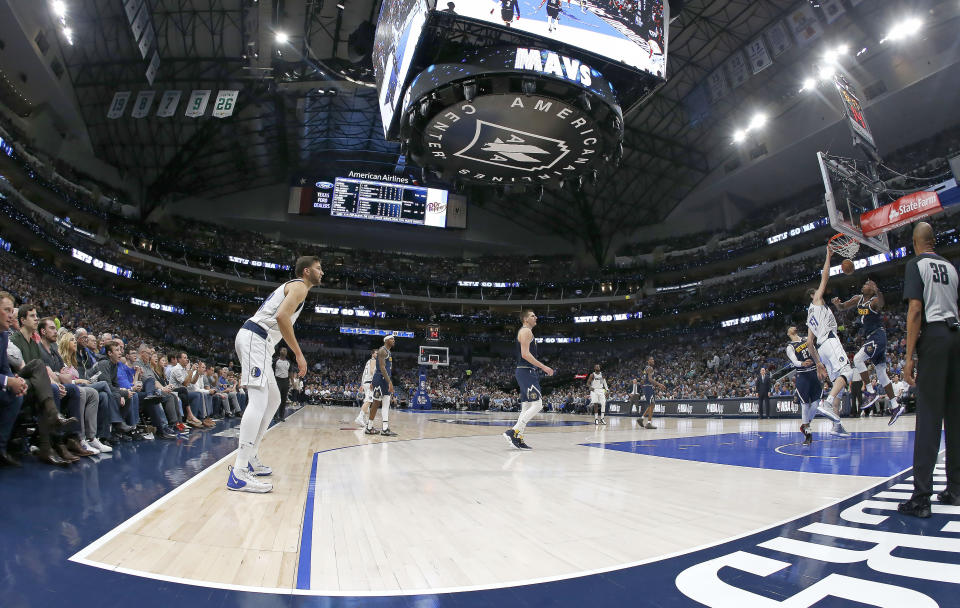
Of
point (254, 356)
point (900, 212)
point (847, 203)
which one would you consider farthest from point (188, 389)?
point (900, 212)

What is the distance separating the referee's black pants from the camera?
2.96 m

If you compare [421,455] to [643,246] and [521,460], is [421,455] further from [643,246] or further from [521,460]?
[643,246]

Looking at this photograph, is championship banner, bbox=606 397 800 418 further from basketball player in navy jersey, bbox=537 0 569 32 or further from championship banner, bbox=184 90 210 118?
championship banner, bbox=184 90 210 118

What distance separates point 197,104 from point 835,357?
81.2ft

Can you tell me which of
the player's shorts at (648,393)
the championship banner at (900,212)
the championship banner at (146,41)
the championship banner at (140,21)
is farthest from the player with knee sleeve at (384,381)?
the championship banner at (140,21)

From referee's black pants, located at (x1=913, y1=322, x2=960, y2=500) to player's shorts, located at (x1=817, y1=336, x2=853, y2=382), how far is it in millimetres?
5020

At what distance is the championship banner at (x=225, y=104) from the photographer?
21.1 meters

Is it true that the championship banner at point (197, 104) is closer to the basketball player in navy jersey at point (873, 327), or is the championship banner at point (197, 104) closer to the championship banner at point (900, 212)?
the basketball player in navy jersey at point (873, 327)

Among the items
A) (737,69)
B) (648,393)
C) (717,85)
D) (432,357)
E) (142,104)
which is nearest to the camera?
(648,393)

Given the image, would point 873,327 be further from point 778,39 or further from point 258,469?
point 778,39

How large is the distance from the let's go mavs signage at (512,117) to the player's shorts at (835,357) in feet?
29.0

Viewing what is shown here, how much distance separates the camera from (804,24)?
2156 cm

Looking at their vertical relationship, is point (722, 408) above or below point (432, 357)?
below

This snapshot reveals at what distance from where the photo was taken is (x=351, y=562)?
2150mm
